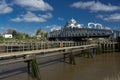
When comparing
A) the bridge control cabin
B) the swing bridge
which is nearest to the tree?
the bridge control cabin

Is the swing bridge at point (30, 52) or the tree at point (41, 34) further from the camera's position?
the tree at point (41, 34)

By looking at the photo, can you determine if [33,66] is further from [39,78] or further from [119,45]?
[119,45]

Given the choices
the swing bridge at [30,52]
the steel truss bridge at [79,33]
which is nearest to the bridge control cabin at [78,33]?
the steel truss bridge at [79,33]

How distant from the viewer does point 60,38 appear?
379ft

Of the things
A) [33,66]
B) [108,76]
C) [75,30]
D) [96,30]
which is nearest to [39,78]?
[33,66]

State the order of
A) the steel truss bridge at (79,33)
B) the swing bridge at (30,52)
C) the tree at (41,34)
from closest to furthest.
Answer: the swing bridge at (30,52)
the steel truss bridge at (79,33)
the tree at (41,34)

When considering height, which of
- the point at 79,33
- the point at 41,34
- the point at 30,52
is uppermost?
the point at 41,34

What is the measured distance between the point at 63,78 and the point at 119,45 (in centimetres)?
3912

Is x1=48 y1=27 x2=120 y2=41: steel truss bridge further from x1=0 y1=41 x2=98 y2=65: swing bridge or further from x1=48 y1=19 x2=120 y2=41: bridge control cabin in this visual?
x1=0 y1=41 x2=98 y2=65: swing bridge

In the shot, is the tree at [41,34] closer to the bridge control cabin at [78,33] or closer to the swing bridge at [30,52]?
the bridge control cabin at [78,33]

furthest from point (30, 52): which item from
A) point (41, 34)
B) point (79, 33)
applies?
point (41, 34)

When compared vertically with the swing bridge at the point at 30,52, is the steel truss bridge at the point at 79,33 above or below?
above

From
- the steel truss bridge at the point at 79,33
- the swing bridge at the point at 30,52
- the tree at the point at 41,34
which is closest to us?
the swing bridge at the point at 30,52

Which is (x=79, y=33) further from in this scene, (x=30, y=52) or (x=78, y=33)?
(x=30, y=52)
